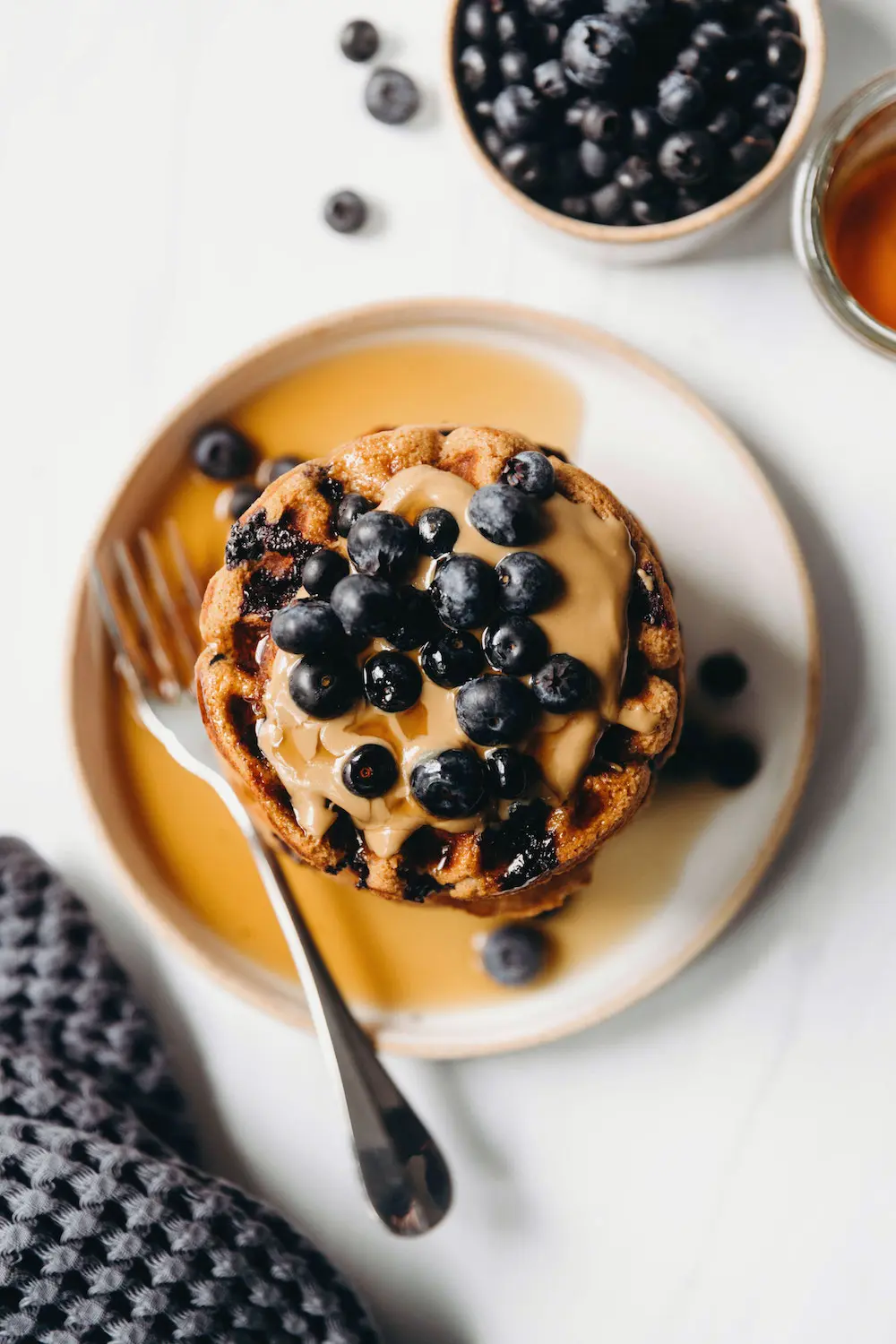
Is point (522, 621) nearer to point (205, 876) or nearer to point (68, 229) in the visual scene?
point (205, 876)

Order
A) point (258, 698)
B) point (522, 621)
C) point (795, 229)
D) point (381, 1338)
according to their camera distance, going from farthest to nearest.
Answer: point (381, 1338), point (795, 229), point (258, 698), point (522, 621)

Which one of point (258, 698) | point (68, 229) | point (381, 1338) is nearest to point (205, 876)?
point (258, 698)

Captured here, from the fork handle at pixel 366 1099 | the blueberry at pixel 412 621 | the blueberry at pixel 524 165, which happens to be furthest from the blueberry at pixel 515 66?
the fork handle at pixel 366 1099

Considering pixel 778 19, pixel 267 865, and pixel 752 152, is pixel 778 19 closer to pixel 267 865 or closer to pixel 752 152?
pixel 752 152

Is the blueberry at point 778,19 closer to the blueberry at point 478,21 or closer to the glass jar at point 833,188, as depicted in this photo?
the glass jar at point 833,188

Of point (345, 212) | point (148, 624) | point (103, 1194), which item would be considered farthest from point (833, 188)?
point (103, 1194)

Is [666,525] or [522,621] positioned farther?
[666,525]

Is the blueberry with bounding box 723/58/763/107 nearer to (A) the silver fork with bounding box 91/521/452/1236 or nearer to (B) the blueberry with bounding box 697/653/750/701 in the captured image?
(B) the blueberry with bounding box 697/653/750/701

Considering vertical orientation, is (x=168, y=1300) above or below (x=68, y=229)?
below
